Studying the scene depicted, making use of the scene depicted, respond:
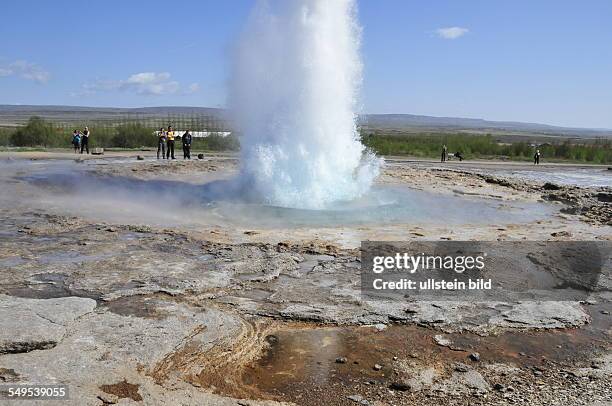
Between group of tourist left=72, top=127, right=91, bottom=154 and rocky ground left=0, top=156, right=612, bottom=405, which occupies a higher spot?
group of tourist left=72, top=127, right=91, bottom=154

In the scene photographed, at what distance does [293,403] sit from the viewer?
4523mm

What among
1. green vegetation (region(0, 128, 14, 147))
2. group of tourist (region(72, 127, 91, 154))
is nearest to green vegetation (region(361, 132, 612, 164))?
group of tourist (region(72, 127, 91, 154))

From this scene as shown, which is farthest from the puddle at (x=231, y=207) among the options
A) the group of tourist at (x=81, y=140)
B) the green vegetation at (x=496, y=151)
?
the green vegetation at (x=496, y=151)

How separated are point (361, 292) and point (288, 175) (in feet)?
27.5

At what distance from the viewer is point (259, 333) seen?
584 centimetres

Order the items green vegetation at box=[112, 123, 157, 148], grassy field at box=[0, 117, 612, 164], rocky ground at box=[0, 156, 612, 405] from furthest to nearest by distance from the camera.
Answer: green vegetation at box=[112, 123, 157, 148] < grassy field at box=[0, 117, 612, 164] < rocky ground at box=[0, 156, 612, 405]

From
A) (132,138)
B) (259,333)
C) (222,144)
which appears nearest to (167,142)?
(222,144)

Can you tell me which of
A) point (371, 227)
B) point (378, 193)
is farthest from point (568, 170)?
point (371, 227)

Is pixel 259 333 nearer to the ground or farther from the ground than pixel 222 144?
nearer to the ground

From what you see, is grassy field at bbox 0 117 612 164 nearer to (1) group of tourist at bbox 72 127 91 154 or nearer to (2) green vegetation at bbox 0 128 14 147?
(2) green vegetation at bbox 0 128 14 147

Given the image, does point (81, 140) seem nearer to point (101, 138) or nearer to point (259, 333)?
point (101, 138)

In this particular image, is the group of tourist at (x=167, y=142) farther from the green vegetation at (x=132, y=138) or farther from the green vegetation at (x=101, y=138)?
the green vegetation at (x=132, y=138)

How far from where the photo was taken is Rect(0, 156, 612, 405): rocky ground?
4672mm

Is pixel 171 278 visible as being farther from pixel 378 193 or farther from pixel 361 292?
pixel 378 193
